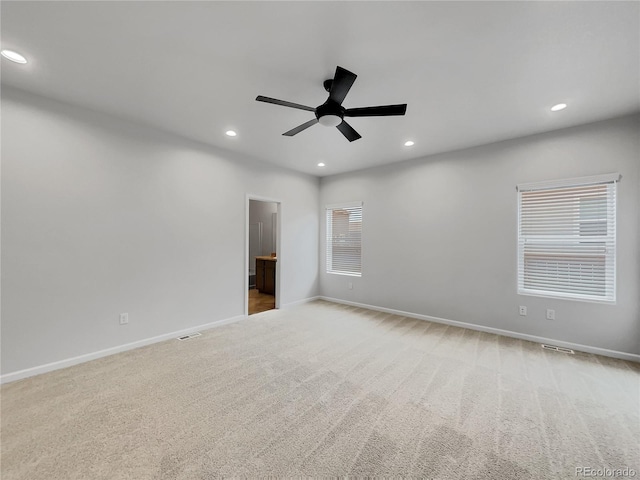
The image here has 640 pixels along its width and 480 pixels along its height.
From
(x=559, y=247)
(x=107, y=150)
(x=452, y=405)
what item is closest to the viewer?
(x=452, y=405)

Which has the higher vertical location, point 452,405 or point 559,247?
point 559,247

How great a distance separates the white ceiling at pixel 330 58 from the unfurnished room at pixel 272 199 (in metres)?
0.02

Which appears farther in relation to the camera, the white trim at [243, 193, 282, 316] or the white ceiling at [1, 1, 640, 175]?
the white trim at [243, 193, 282, 316]

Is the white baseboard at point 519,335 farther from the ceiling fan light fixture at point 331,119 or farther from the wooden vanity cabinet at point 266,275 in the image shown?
the ceiling fan light fixture at point 331,119

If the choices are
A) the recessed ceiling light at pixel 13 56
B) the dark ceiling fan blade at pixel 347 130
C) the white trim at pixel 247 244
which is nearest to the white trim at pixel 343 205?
the white trim at pixel 247 244

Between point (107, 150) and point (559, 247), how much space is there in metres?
5.70

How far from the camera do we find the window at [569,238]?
3.09 metres

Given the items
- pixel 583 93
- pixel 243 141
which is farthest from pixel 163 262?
pixel 583 93

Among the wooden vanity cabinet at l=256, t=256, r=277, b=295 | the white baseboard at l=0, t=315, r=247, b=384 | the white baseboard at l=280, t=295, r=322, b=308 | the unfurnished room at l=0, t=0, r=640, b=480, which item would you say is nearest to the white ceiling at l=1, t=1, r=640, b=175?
the unfurnished room at l=0, t=0, r=640, b=480

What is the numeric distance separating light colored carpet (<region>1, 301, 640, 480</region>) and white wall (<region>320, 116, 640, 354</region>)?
60cm

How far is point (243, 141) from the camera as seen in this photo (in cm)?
380

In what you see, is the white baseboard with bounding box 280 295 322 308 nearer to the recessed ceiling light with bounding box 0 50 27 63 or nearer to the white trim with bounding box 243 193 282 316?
the white trim with bounding box 243 193 282 316

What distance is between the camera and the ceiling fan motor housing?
87.8 inches

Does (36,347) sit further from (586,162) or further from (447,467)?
(586,162)
